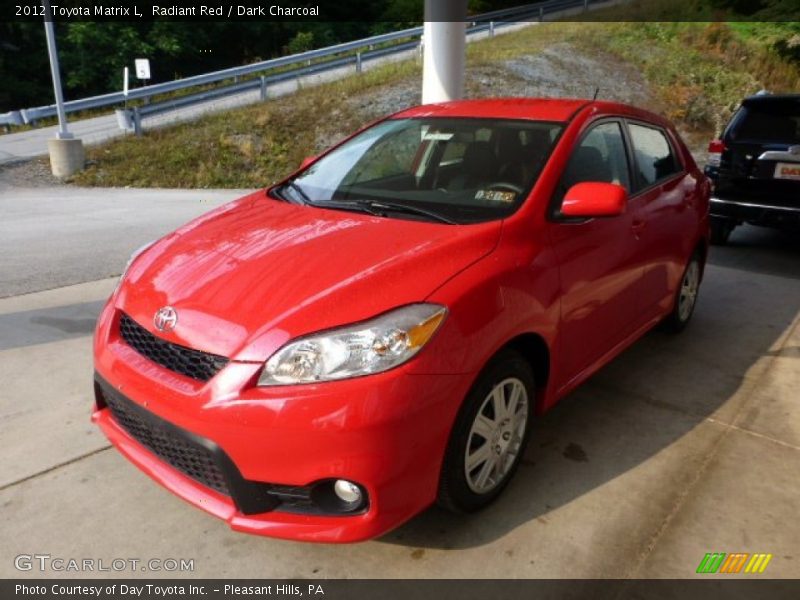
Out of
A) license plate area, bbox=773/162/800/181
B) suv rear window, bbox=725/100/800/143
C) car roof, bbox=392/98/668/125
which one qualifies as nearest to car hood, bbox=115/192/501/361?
car roof, bbox=392/98/668/125

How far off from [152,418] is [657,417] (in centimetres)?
254

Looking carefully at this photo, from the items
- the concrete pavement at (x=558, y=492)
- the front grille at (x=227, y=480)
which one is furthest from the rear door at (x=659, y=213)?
the front grille at (x=227, y=480)

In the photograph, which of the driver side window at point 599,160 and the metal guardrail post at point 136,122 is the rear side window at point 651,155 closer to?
the driver side window at point 599,160

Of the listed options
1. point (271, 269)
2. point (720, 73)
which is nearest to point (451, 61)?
point (271, 269)

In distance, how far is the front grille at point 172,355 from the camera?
→ 7.30ft

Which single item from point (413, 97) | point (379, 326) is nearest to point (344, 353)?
point (379, 326)

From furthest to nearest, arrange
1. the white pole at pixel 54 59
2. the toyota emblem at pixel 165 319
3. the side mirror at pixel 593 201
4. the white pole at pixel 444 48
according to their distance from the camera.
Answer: the white pole at pixel 54 59 < the white pole at pixel 444 48 < the side mirror at pixel 593 201 < the toyota emblem at pixel 165 319

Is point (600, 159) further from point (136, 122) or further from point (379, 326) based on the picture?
point (136, 122)

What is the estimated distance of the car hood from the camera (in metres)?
2.22

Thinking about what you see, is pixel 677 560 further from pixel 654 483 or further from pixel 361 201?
pixel 361 201

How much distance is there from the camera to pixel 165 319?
2379 millimetres

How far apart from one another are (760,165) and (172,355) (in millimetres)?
5885

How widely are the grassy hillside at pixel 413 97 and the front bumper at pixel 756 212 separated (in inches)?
322

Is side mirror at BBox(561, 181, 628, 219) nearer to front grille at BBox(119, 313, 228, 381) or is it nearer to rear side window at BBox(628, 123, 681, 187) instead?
rear side window at BBox(628, 123, 681, 187)
